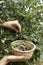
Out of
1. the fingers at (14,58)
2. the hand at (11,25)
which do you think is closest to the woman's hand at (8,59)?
the fingers at (14,58)

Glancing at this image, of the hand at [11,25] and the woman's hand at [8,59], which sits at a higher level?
the hand at [11,25]

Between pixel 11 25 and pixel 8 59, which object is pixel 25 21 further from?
pixel 8 59

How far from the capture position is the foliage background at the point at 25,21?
1.84 meters

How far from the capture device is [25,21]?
1.91 metres

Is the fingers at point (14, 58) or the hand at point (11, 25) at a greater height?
the hand at point (11, 25)

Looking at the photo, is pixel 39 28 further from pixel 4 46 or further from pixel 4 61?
pixel 4 61

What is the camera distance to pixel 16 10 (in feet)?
6.20

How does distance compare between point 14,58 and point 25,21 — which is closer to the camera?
point 14,58

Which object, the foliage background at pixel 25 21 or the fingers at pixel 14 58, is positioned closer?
the fingers at pixel 14 58

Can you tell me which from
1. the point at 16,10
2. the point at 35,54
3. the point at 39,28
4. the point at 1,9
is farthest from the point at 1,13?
the point at 35,54

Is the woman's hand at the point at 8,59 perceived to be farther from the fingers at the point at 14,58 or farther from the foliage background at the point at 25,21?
the foliage background at the point at 25,21

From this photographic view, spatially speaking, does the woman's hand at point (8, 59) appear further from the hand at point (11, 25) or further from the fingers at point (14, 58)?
the hand at point (11, 25)

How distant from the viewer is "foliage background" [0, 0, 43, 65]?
72.4 inches

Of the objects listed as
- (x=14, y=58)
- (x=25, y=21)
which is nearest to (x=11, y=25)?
(x=14, y=58)
